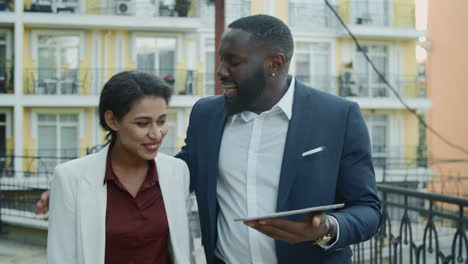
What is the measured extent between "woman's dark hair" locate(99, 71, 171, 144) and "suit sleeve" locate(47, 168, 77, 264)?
366 millimetres

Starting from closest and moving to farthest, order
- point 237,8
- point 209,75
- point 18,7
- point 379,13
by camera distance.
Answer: point 237,8
point 18,7
point 209,75
point 379,13

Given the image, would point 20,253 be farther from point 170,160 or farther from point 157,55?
point 157,55

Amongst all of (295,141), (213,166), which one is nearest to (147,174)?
(213,166)

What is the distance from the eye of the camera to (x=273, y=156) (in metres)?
2.19

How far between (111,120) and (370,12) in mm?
19344

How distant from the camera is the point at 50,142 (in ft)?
61.7

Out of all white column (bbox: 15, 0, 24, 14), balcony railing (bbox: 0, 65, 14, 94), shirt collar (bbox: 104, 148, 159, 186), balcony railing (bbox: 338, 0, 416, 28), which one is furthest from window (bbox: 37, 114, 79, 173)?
shirt collar (bbox: 104, 148, 159, 186)

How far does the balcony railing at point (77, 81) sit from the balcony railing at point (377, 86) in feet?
17.9

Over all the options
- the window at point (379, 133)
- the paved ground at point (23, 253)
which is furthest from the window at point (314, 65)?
the paved ground at point (23, 253)

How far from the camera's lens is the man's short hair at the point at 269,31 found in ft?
7.14

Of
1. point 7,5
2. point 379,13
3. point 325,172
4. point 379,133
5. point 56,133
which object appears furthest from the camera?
point 379,133

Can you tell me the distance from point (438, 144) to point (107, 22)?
12885mm

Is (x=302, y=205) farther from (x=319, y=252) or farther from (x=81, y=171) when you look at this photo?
(x=81, y=171)

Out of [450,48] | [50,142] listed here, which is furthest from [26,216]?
[450,48]
